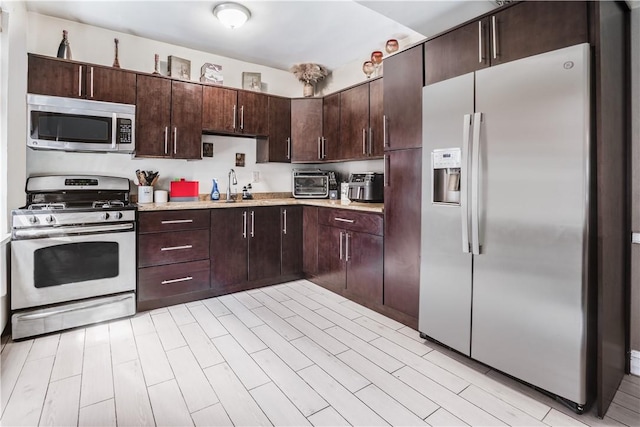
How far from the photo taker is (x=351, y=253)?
3.18m

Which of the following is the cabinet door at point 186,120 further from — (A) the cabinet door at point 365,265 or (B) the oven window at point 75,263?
(A) the cabinet door at point 365,265

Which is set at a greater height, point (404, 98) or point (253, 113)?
point (253, 113)

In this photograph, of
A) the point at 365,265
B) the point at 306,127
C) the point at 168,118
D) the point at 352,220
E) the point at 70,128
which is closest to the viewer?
the point at 70,128

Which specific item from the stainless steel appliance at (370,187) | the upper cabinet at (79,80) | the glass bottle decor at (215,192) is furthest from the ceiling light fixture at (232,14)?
the stainless steel appliance at (370,187)

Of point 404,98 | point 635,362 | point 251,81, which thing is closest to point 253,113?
point 251,81

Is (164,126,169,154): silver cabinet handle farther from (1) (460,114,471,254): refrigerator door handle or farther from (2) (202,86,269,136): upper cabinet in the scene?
(1) (460,114,471,254): refrigerator door handle

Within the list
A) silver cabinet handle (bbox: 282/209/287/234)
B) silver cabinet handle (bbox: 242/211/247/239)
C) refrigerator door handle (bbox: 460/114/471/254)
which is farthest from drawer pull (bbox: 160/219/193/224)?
refrigerator door handle (bbox: 460/114/471/254)

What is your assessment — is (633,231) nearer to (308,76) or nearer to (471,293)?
(471,293)

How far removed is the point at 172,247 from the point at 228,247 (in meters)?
0.54

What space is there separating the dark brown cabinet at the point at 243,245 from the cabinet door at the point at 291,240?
0.07m

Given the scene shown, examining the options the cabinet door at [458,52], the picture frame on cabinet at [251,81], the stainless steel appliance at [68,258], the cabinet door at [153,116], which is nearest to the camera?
the cabinet door at [458,52]

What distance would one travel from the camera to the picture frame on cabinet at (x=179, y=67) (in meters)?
3.44

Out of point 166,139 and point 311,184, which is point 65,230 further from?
point 311,184

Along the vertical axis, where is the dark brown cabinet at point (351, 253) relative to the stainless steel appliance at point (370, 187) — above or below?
below
